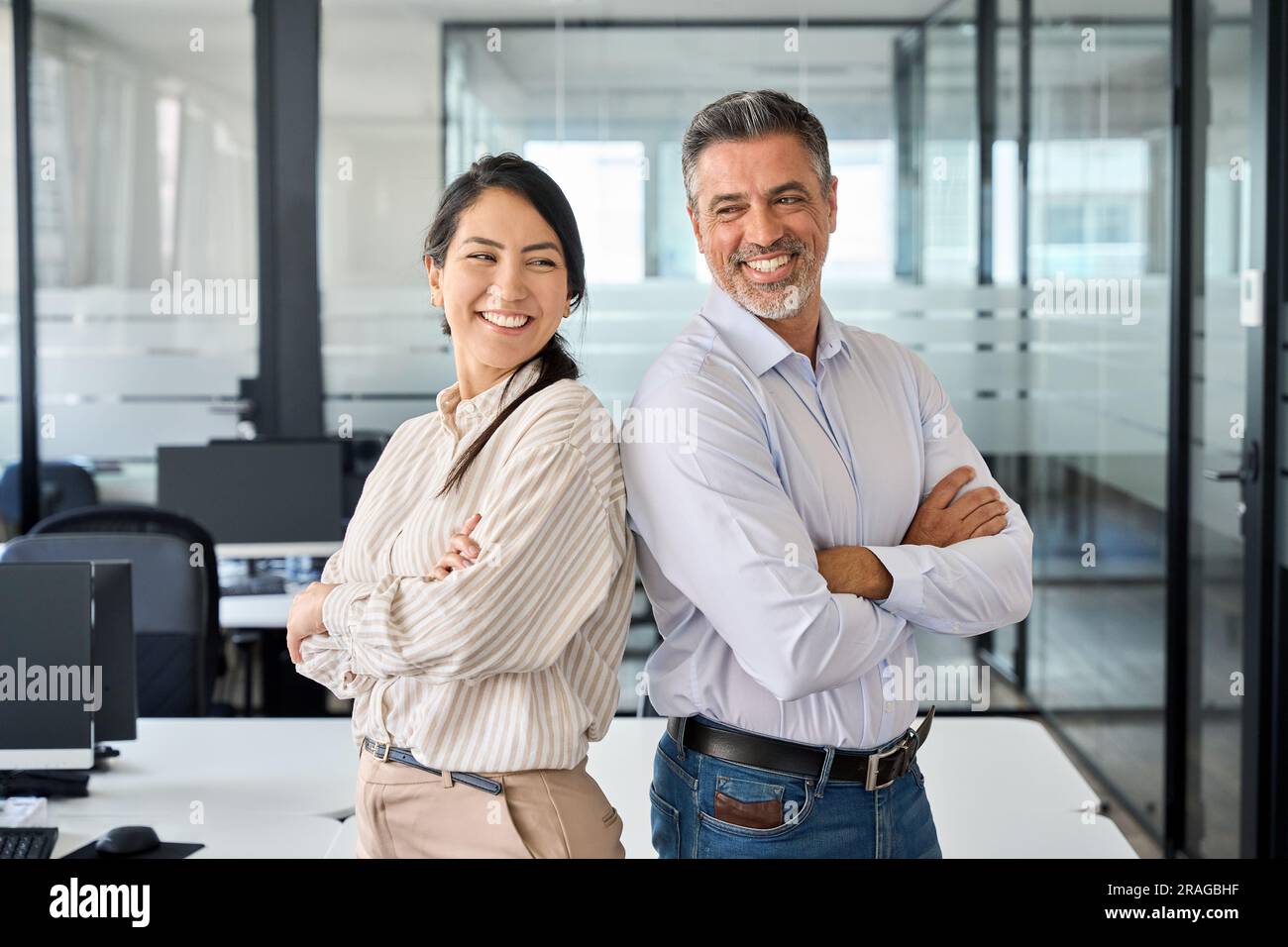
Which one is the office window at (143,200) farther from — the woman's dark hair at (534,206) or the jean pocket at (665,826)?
the jean pocket at (665,826)

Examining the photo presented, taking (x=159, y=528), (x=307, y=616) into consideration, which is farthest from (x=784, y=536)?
(x=159, y=528)

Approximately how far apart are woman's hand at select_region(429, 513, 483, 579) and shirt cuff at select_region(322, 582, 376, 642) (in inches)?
3.2

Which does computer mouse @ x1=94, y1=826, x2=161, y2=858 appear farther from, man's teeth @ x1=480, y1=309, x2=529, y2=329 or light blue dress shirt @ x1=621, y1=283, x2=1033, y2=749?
man's teeth @ x1=480, y1=309, x2=529, y2=329

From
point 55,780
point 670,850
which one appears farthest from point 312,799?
point 670,850

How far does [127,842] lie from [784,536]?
1.23m

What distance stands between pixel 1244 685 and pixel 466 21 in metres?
3.30

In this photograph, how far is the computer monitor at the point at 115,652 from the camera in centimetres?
220

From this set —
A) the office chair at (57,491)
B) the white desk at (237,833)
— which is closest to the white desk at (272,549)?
the office chair at (57,491)

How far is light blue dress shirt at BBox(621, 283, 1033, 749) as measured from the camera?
1.33 metres

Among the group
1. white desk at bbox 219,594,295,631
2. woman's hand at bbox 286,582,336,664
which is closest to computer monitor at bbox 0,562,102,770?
woman's hand at bbox 286,582,336,664

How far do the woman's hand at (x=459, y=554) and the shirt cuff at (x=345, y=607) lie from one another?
8cm

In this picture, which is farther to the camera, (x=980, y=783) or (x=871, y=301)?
(x=871, y=301)
